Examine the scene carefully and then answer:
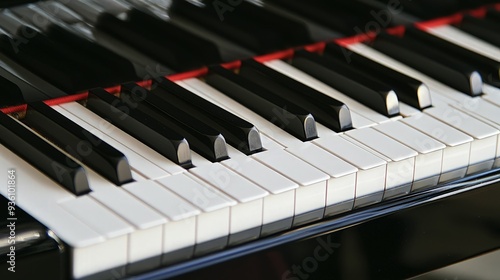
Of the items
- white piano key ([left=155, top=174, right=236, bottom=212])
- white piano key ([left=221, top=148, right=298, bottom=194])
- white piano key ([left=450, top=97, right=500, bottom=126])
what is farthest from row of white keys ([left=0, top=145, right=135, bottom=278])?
white piano key ([left=450, top=97, right=500, bottom=126])

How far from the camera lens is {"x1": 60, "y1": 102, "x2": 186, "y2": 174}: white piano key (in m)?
1.30

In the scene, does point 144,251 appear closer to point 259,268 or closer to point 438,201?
point 259,268

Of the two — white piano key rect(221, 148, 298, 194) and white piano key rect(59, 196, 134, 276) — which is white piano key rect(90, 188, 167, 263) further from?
white piano key rect(221, 148, 298, 194)

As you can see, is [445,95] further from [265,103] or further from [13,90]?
[13,90]

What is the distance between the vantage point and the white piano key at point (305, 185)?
1259 millimetres

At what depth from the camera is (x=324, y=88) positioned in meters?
1.62

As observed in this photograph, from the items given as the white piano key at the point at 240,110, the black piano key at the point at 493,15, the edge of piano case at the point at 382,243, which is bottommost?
the edge of piano case at the point at 382,243

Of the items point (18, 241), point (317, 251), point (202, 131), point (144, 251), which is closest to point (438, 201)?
point (317, 251)

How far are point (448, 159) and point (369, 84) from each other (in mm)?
228

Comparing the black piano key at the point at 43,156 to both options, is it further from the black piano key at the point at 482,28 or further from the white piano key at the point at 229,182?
the black piano key at the point at 482,28

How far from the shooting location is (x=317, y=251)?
127 cm

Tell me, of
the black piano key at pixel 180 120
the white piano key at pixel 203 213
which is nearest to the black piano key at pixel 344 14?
the black piano key at pixel 180 120

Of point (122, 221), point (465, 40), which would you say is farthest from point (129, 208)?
point (465, 40)

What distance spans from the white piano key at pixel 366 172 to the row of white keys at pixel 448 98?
193 mm
